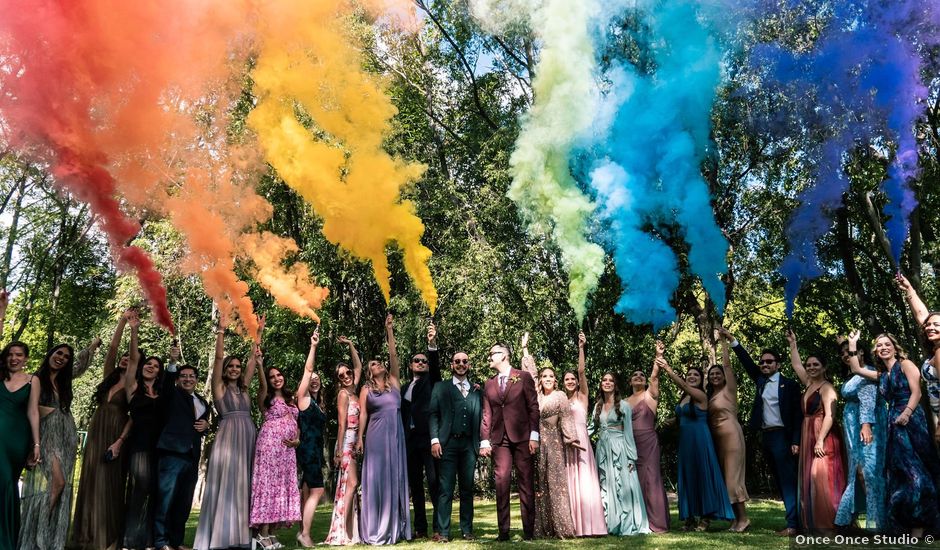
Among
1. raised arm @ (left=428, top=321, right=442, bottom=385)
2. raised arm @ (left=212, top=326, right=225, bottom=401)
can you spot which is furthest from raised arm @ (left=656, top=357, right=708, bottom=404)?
raised arm @ (left=212, top=326, right=225, bottom=401)

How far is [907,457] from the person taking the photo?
263 inches

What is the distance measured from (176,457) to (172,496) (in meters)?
0.38

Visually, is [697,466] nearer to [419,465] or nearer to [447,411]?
[447,411]

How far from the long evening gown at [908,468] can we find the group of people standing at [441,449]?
13 millimetres

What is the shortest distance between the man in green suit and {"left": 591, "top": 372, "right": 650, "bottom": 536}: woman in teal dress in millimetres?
1683

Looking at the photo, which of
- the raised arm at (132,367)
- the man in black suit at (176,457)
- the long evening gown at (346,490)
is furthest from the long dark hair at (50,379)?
the long evening gown at (346,490)

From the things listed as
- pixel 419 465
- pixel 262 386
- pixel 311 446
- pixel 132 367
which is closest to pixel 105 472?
pixel 132 367

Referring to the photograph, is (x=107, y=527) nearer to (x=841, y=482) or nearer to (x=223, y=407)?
(x=223, y=407)

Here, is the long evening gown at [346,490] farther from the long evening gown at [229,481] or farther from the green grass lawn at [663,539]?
the long evening gown at [229,481]

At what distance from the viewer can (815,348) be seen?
1869 centimetres

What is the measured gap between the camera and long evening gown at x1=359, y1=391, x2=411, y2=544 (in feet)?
26.3

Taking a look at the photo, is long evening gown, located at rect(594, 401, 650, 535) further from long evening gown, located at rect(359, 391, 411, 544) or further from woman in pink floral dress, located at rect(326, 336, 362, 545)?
woman in pink floral dress, located at rect(326, 336, 362, 545)

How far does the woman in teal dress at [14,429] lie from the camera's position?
6078 millimetres

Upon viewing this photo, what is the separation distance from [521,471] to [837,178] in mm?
7885
